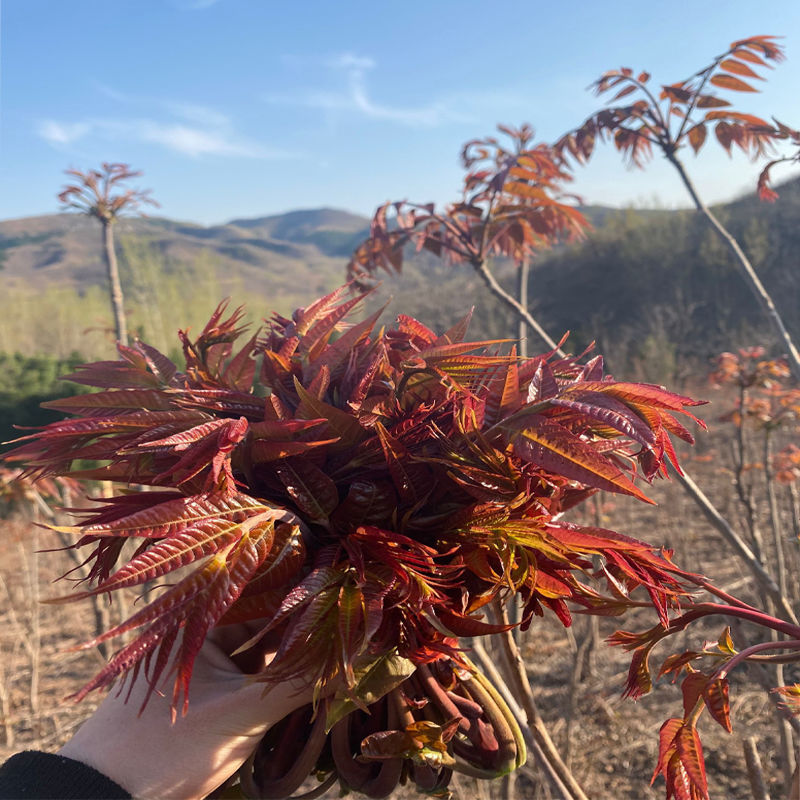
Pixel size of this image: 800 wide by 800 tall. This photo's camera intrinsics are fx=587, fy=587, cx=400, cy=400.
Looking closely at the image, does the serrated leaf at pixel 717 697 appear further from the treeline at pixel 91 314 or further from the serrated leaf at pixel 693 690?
the treeline at pixel 91 314

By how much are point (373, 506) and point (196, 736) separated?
0.48 m

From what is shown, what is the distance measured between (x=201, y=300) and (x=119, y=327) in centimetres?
1671

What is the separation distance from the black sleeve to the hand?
0.04 feet

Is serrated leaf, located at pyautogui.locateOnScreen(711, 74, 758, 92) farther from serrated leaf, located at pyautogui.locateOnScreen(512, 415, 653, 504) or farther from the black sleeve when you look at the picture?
the black sleeve

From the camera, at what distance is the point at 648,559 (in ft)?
2.18

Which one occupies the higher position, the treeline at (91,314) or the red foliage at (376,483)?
the treeline at (91,314)

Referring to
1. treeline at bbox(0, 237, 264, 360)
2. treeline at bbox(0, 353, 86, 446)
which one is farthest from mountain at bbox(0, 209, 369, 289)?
treeline at bbox(0, 353, 86, 446)

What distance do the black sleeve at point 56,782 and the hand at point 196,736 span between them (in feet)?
0.04

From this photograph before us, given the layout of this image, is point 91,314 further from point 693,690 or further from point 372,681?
point 693,690

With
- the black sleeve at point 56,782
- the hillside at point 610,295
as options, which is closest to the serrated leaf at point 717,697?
the black sleeve at point 56,782

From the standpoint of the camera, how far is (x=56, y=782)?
2.78ft

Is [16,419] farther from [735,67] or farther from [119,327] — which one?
[735,67]

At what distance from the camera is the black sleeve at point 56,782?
0.84 meters

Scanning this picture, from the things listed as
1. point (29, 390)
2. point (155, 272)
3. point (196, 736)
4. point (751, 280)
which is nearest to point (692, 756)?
point (196, 736)
